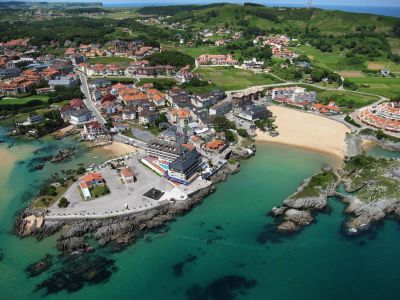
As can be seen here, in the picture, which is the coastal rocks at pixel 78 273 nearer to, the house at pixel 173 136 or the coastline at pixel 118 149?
the coastline at pixel 118 149

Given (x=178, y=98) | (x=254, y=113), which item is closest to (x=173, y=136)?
(x=254, y=113)

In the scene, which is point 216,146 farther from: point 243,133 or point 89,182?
point 89,182

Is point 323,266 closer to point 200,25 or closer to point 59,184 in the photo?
point 59,184

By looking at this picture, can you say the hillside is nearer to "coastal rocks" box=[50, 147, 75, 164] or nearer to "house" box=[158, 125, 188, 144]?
"house" box=[158, 125, 188, 144]

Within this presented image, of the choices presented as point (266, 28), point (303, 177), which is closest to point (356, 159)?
point (303, 177)

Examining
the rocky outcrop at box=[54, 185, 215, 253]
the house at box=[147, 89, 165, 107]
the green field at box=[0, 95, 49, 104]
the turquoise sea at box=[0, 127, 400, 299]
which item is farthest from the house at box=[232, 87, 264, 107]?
the green field at box=[0, 95, 49, 104]

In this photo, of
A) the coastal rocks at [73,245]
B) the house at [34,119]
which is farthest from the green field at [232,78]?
the coastal rocks at [73,245]
